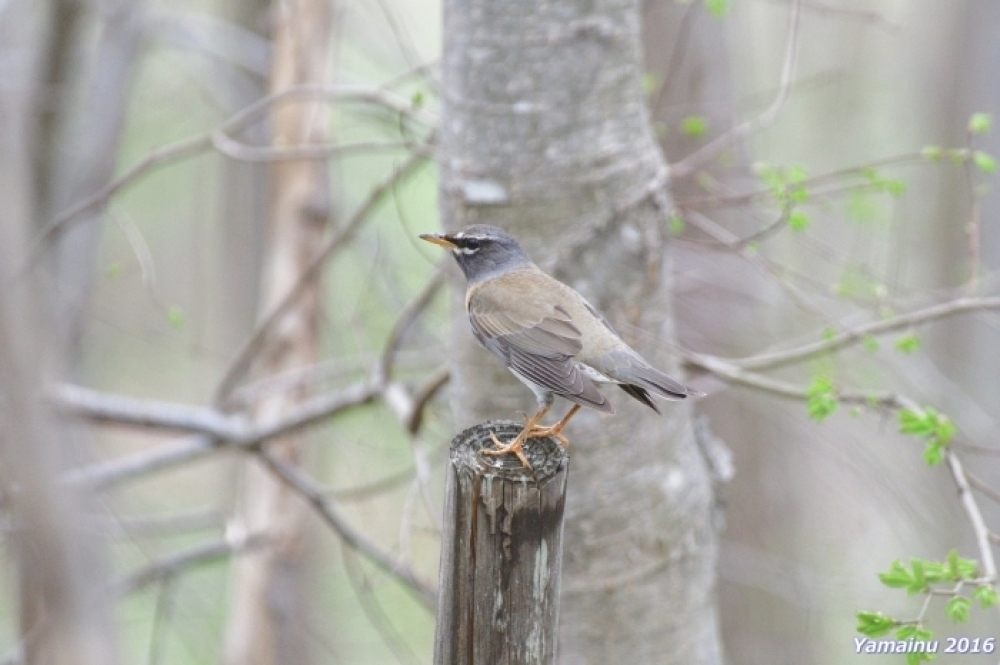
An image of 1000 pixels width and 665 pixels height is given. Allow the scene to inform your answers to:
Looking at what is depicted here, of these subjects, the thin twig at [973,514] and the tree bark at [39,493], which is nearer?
the thin twig at [973,514]

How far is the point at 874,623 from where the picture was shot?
2383 millimetres

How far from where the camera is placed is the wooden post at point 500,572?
213 cm

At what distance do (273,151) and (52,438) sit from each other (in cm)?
195

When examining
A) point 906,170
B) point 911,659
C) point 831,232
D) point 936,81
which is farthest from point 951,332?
point 911,659

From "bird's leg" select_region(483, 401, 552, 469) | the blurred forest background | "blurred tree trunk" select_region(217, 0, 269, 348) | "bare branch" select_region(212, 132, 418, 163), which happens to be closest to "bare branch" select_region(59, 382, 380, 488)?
the blurred forest background

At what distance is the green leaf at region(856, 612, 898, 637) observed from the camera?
237 centimetres

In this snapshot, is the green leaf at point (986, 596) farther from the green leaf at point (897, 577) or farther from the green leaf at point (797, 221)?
the green leaf at point (797, 221)

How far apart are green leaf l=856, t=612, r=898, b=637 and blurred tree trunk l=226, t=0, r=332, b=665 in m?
4.63

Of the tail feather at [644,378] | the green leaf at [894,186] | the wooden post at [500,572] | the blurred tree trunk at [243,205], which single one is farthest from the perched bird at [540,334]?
the blurred tree trunk at [243,205]

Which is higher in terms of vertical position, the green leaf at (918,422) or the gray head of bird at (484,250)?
the gray head of bird at (484,250)

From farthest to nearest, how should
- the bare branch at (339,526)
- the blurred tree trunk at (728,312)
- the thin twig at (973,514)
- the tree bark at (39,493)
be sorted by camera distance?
the blurred tree trunk at (728,312) → the tree bark at (39,493) → the bare branch at (339,526) → the thin twig at (973,514)

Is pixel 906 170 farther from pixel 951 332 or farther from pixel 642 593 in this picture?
pixel 642 593

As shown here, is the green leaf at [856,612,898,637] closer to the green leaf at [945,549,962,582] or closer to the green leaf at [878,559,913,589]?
the green leaf at [878,559,913,589]

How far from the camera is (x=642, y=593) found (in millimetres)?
3631
